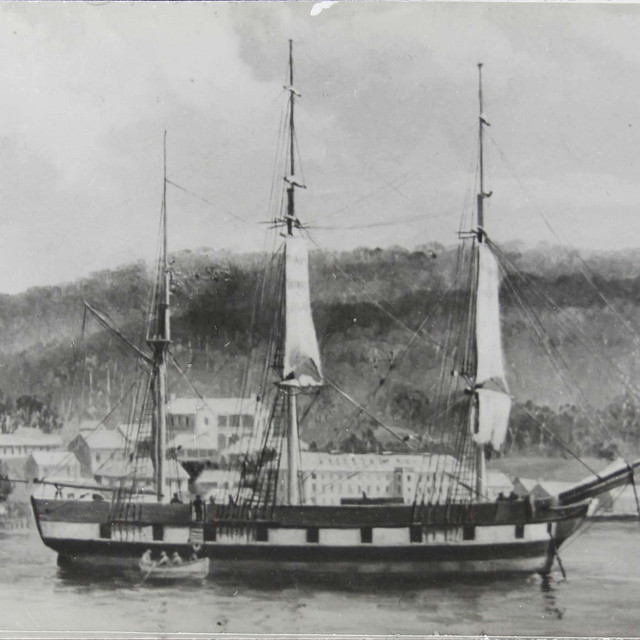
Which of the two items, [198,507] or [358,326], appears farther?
[198,507]

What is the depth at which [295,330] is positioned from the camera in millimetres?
7316

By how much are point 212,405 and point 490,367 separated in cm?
183

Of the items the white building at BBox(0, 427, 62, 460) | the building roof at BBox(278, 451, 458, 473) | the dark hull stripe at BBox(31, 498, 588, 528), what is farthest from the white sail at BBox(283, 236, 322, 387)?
the white building at BBox(0, 427, 62, 460)

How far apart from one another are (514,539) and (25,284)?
3.64 meters

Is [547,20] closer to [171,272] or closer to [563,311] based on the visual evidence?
[563,311]

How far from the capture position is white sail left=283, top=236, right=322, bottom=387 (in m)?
7.27

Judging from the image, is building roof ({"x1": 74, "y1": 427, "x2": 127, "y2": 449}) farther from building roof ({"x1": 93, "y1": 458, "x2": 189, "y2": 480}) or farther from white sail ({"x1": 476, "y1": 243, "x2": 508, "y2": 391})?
white sail ({"x1": 476, "y1": 243, "x2": 508, "y2": 391})

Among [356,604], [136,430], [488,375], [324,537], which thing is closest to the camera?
[356,604]

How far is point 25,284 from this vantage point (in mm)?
7148

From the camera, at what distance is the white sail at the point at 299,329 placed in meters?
7.27

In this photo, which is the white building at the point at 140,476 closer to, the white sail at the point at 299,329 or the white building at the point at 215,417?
the white building at the point at 215,417

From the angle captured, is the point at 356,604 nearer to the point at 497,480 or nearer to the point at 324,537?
the point at 324,537

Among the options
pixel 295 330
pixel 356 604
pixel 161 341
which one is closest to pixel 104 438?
pixel 161 341

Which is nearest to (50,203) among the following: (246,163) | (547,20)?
(246,163)
